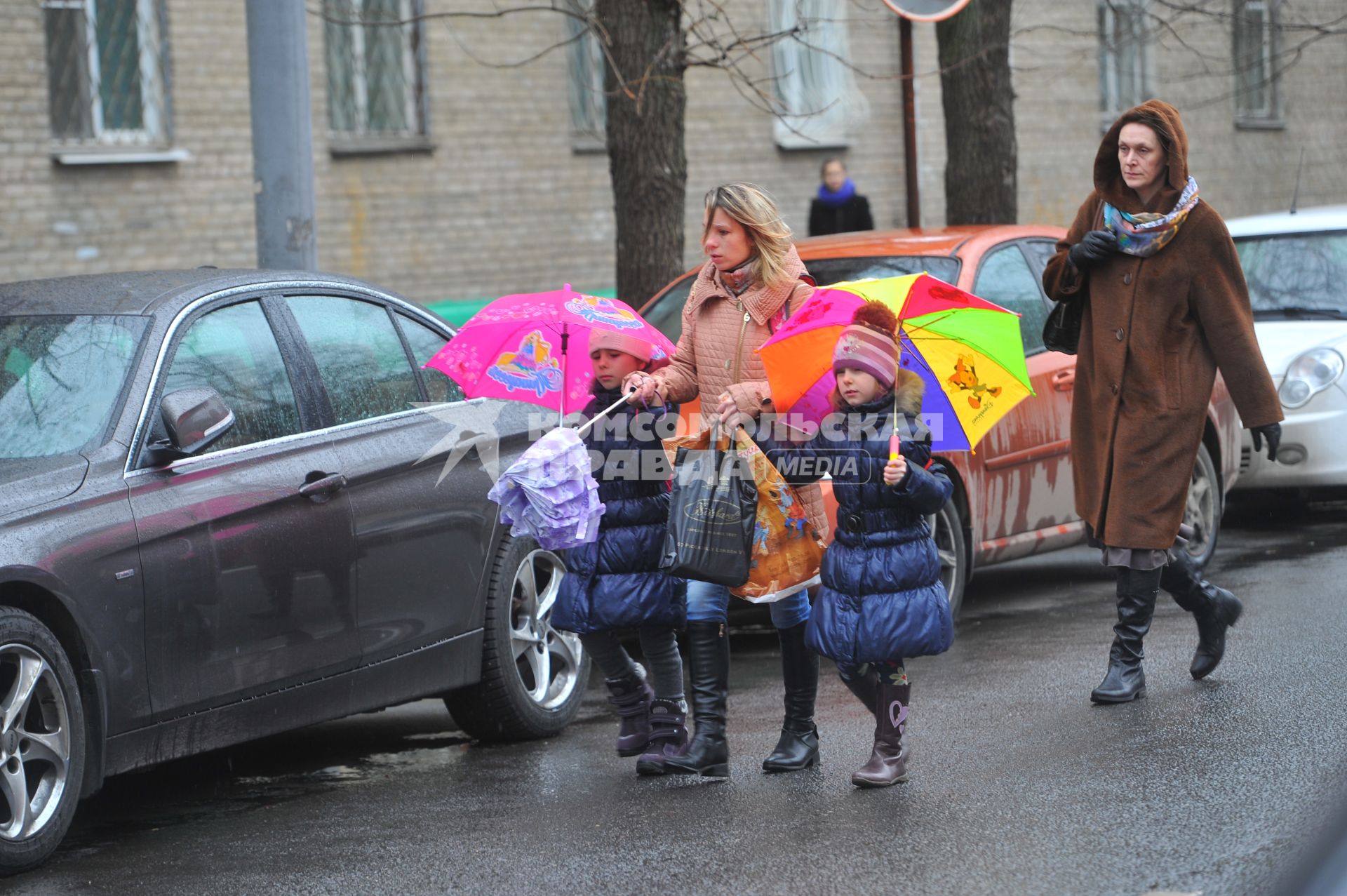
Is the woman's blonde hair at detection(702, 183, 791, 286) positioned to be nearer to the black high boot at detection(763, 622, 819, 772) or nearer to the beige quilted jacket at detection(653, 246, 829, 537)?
the beige quilted jacket at detection(653, 246, 829, 537)

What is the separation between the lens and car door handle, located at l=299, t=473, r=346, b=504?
555 cm

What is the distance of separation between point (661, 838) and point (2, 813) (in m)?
1.66

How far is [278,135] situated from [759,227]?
3.56 meters

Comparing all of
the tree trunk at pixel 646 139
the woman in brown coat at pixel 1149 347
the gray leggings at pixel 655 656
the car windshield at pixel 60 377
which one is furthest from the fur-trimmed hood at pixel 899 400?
the tree trunk at pixel 646 139

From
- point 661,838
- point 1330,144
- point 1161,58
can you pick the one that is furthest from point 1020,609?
point 1330,144

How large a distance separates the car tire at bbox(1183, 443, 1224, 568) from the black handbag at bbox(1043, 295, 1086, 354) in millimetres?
2447

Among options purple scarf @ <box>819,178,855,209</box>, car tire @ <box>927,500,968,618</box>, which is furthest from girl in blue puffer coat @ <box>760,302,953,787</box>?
purple scarf @ <box>819,178,855,209</box>

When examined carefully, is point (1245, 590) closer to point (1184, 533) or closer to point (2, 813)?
point (1184, 533)

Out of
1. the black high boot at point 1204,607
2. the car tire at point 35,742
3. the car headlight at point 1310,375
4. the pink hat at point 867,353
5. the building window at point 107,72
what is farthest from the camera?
the building window at point 107,72

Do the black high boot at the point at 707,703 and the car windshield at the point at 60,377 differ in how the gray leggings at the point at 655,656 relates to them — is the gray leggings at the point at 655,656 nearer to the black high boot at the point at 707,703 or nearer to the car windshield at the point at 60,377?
the black high boot at the point at 707,703

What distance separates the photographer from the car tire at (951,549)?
7699mm

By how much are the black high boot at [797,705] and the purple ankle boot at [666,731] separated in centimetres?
28

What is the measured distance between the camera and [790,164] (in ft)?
61.6

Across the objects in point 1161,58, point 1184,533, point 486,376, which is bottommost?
point 1184,533
